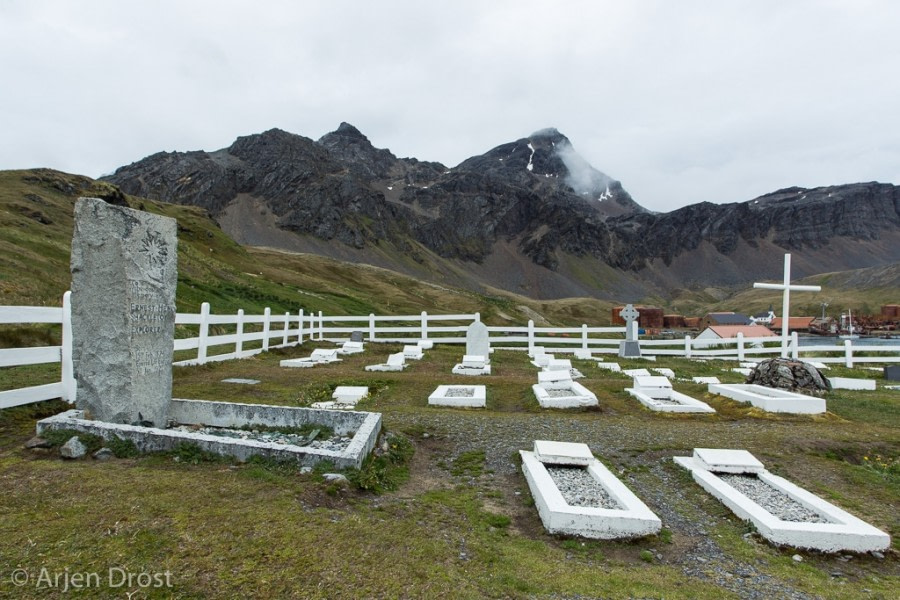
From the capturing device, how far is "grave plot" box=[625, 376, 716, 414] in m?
11.5

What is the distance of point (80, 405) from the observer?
7391 millimetres

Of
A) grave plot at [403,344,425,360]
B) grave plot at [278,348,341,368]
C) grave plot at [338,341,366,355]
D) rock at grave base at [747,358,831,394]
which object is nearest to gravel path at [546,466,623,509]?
rock at grave base at [747,358,831,394]

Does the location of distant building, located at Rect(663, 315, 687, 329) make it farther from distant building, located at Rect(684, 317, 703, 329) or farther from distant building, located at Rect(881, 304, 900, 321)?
distant building, located at Rect(881, 304, 900, 321)

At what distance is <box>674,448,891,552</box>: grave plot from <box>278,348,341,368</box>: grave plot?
12.8 metres

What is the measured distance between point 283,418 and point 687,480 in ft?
20.5

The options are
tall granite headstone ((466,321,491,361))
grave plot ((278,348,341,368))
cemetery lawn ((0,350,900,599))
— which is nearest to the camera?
cemetery lawn ((0,350,900,599))

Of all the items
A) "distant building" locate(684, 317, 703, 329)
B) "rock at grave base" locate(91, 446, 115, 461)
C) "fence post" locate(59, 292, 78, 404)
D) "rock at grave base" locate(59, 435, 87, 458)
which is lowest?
"distant building" locate(684, 317, 703, 329)

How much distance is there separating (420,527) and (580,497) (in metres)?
2.15

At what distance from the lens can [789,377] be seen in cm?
1372

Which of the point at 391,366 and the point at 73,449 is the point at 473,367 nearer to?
the point at 391,366

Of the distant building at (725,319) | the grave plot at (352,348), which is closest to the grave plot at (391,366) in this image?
the grave plot at (352,348)

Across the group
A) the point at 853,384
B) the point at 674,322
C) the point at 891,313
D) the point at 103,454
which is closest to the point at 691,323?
the point at 674,322

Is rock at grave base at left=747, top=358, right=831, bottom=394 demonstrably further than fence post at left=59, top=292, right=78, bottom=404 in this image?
Yes

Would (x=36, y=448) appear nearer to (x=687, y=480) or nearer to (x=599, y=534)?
(x=599, y=534)
